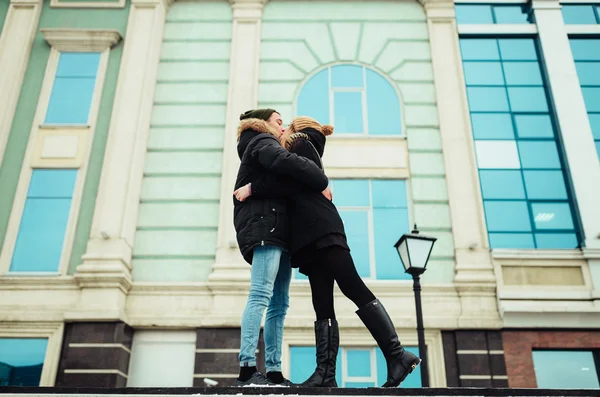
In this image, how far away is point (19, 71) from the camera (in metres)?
Answer: 12.5

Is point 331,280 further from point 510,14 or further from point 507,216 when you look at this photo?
point 510,14

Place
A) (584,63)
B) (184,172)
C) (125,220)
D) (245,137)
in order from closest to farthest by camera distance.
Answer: (245,137) → (125,220) → (184,172) → (584,63)

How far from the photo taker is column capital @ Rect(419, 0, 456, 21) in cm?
1324

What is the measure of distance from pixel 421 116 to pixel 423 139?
0.59 meters

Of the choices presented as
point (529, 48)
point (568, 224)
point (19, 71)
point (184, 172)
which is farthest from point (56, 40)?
point (568, 224)

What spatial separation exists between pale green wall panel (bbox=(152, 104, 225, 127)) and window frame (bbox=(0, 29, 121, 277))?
136 centimetres

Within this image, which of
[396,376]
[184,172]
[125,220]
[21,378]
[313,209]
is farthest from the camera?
[184,172]

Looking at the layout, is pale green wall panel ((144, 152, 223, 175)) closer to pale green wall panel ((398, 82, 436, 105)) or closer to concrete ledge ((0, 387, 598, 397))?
pale green wall panel ((398, 82, 436, 105))

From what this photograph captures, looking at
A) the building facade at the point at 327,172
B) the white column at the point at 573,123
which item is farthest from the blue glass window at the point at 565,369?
the white column at the point at 573,123

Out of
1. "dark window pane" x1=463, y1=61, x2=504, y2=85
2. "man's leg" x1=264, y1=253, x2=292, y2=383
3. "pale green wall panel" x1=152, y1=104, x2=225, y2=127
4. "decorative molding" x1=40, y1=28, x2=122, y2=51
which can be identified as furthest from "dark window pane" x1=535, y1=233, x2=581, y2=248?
"decorative molding" x1=40, y1=28, x2=122, y2=51

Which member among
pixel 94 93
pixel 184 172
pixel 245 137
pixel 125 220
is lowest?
pixel 245 137

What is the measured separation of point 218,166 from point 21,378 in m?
5.50

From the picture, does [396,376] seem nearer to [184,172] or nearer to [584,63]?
[184,172]

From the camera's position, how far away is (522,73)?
12789 millimetres
